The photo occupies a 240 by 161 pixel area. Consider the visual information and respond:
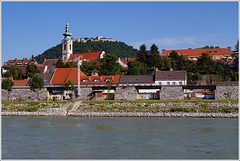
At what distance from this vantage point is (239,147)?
70.1ft

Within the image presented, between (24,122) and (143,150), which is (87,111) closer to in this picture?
(24,122)

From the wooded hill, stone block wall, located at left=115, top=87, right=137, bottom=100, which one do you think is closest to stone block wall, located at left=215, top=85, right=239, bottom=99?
stone block wall, located at left=115, top=87, right=137, bottom=100

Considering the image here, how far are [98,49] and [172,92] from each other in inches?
5265

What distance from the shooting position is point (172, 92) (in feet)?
168

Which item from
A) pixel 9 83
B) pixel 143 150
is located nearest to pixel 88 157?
pixel 143 150

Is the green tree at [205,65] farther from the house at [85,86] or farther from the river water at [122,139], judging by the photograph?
the river water at [122,139]

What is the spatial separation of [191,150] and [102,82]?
1524 inches

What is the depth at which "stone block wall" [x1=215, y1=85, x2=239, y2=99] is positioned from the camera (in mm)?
49406

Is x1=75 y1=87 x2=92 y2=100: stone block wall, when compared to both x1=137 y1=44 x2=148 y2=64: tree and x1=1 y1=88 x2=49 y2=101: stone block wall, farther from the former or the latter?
x1=137 y1=44 x2=148 y2=64: tree

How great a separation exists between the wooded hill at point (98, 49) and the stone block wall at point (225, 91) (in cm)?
12617

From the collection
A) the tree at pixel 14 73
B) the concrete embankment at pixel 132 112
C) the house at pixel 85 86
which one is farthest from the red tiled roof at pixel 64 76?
the concrete embankment at pixel 132 112

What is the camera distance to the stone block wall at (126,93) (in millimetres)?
52438

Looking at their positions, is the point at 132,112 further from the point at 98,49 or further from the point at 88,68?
the point at 98,49

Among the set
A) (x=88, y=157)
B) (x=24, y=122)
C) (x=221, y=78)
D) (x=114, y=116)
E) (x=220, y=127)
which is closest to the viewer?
(x=88, y=157)
